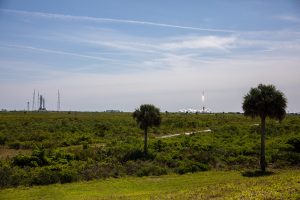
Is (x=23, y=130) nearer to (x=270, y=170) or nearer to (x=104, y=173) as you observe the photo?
(x=104, y=173)

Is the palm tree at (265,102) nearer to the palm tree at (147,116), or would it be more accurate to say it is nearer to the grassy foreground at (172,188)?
the grassy foreground at (172,188)

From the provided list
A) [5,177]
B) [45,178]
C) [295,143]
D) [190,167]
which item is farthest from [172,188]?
[295,143]

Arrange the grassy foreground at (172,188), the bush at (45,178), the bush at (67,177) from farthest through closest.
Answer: the bush at (67,177), the bush at (45,178), the grassy foreground at (172,188)

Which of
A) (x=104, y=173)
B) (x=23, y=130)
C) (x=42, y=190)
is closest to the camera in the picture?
(x=42, y=190)

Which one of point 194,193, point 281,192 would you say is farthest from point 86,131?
point 281,192

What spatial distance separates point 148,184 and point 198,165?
7.66 meters

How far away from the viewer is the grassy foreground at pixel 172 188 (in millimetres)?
19797

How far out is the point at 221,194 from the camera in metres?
19.7

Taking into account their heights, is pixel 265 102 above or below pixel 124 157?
above

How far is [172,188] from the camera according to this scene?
26.2 metres

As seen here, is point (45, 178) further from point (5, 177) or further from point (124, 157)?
point (124, 157)

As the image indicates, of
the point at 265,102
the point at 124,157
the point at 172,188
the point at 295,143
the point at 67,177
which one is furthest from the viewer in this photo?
the point at 295,143

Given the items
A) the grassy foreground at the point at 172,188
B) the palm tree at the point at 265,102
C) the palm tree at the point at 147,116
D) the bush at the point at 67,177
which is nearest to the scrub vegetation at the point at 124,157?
the bush at the point at 67,177

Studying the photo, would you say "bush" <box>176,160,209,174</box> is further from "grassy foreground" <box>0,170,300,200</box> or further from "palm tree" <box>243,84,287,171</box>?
"palm tree" <box>243,84,287,171</box>
